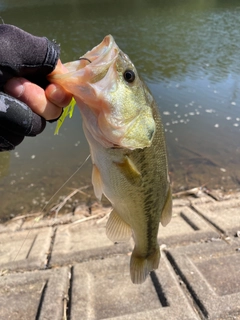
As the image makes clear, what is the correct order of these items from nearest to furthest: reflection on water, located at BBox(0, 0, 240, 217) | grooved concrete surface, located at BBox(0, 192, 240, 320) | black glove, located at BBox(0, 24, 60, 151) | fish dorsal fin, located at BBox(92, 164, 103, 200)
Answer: black glove, located at BBox(0, 24, 60, 151), fish dorsal fin, located at BBox(92, 164, 103, 200), grooved concrete surface, located at BBox(0, 192, 240, 320), reflection on water, located at BBox(0, 0, 240, 217)

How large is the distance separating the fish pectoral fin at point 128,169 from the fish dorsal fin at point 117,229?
1.37ft

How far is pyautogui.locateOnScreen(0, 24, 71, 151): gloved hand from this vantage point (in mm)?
1404

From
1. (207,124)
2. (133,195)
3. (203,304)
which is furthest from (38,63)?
(207,124)

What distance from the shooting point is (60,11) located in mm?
22500

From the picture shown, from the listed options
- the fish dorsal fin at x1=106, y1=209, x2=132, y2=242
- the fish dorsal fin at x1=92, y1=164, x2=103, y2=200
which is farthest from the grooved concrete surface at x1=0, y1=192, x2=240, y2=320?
the fish dorsal fin at x1=92, y1=164, x2=103, y2=200

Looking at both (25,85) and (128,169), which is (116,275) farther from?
(25,85)

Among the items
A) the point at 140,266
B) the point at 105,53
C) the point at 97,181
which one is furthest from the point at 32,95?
the point at 140,266

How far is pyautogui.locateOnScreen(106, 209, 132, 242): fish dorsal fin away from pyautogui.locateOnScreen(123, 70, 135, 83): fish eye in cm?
84

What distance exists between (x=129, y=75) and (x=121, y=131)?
0.84 ft

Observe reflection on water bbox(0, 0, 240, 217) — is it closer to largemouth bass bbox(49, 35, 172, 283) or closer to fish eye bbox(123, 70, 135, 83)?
largemouth bass bbox(49, 35, 172, 283)

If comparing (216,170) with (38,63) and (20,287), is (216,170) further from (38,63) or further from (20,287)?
(38,63)

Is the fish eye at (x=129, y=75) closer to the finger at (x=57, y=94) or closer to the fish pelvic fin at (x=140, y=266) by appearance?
the finger at (x=57, y=94)

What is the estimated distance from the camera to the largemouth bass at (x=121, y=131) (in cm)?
145

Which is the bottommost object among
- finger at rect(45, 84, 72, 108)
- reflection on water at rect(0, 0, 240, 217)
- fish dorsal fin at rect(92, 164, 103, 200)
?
reflection on water at rect(0, 0, 240, 217)
